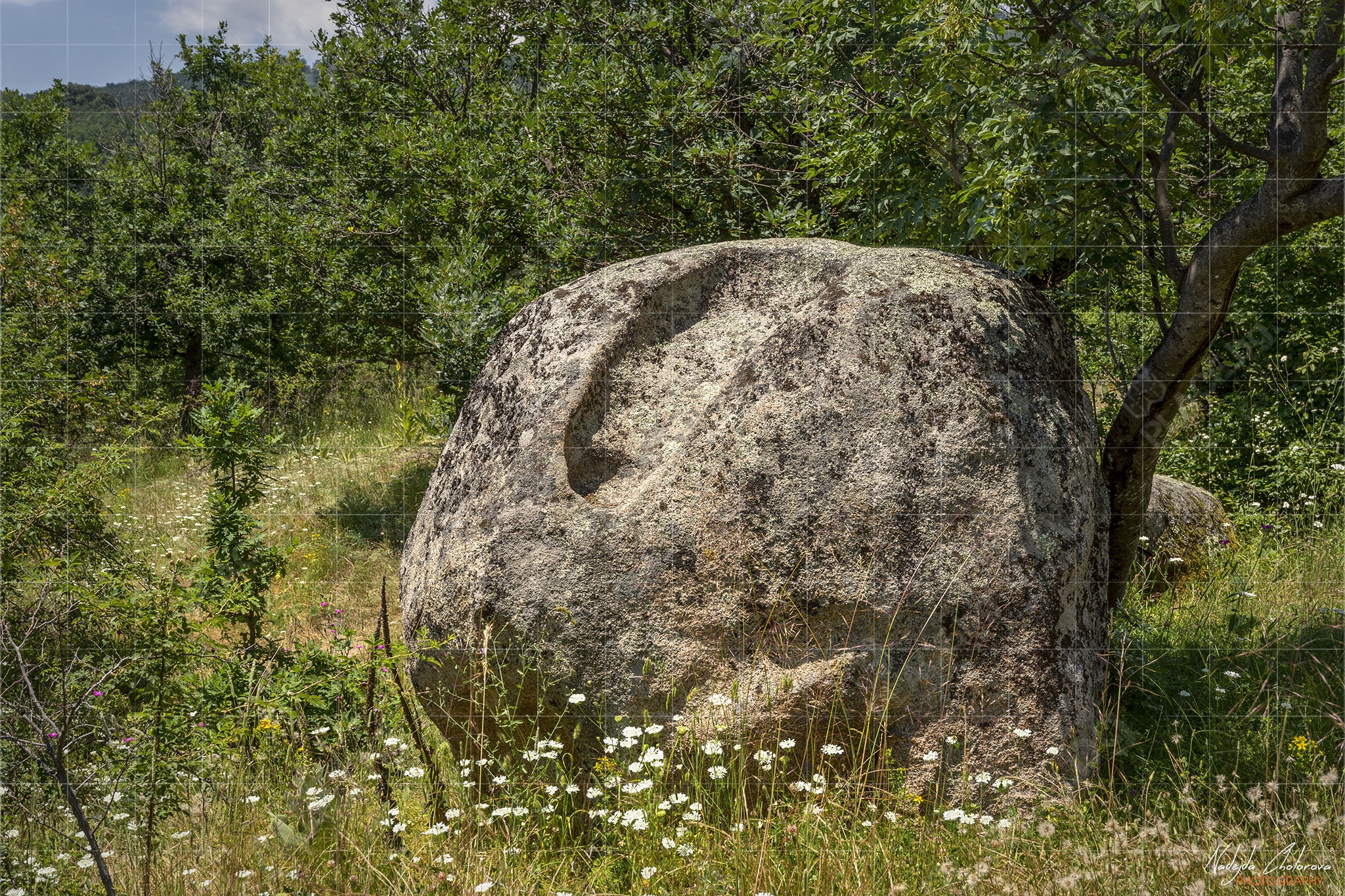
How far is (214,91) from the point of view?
43.5 feet

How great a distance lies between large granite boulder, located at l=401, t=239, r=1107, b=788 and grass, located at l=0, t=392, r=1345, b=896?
207 millimetres

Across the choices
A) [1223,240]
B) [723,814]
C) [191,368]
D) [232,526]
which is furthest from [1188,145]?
[191,368]

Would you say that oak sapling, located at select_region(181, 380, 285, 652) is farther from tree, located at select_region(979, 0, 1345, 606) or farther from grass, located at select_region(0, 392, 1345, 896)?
tree, located at select_region(979, 0, 1345, 606)

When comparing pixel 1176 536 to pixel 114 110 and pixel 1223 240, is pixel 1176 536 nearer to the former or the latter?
pixel 1223 240

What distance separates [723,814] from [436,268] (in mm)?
5820

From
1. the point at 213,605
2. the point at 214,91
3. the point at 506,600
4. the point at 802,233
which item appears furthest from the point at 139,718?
the point at 214,91

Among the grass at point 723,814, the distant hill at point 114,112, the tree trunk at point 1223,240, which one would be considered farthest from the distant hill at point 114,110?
the tree trunk at point 1223,240

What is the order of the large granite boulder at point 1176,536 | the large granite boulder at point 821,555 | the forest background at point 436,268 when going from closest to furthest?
1. the large granite boulder at point 821,555
2. the forest background at point 436,268
3. the large granite boulder at point 1176,536

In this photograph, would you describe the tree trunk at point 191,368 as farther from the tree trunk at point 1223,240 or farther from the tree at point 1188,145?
the tree trunk at point 1223,240

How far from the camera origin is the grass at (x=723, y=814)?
2.90 m

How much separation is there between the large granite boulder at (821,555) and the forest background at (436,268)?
0.53m

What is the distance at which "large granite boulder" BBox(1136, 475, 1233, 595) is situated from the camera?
258 inches
